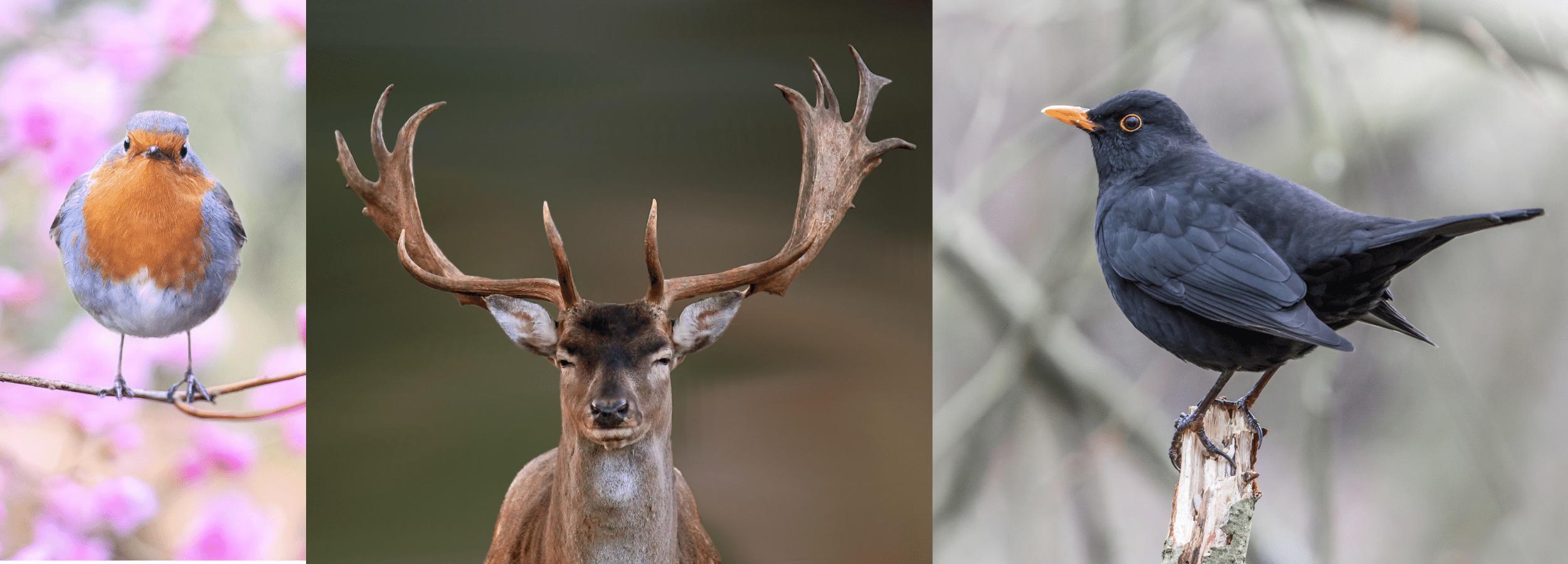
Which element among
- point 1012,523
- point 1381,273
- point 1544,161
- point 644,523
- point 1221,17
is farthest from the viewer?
point 1012,523

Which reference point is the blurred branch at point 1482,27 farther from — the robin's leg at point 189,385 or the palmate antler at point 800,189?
the robin's leg at point 189,385

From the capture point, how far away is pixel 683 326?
187 cm

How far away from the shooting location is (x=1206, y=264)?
144 cm

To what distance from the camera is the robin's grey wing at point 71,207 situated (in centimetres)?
221

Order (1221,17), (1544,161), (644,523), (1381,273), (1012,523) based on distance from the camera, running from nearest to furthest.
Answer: (1381,273)
(644,523)
(1544,161)
(1221,17)
(1012,523)

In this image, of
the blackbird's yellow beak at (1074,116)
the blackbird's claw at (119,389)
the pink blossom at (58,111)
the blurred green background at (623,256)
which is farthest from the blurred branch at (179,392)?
the blackbird's yellow beak at (1074,116)

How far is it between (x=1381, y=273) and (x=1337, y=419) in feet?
2.91

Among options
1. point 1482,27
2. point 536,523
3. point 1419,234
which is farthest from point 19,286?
point 1482,27

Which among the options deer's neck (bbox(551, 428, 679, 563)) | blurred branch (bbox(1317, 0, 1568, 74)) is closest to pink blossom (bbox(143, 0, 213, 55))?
deer's neck (bbox(551, 428, 679, 563))

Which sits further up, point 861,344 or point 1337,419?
point 861,344

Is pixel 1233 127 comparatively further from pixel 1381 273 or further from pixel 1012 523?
pixel 1012 523

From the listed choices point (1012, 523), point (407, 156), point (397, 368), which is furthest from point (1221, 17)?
point (397, 368)

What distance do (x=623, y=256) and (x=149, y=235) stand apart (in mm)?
1023

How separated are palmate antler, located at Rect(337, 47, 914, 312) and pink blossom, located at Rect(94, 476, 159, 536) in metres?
0.89
